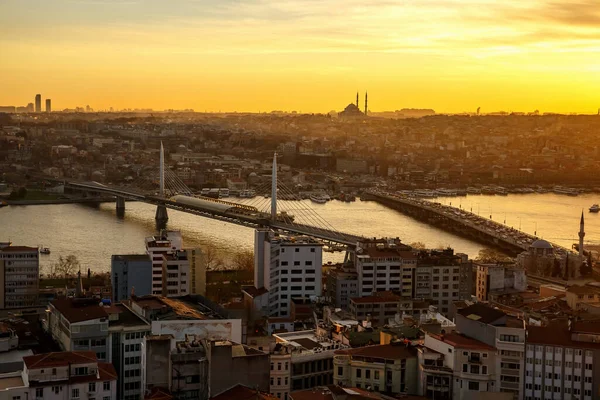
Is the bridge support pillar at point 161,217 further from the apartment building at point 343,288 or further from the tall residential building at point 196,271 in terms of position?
the apartment building at point 343,288

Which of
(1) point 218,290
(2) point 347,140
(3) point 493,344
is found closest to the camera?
(3) point 493,344

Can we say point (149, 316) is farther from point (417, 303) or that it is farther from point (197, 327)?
point (417, 303)

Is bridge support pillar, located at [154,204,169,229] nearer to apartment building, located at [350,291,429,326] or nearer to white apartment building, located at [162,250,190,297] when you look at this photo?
white apartment building, located at [162,250,190,297]

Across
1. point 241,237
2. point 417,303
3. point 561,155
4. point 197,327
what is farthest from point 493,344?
point 561,155

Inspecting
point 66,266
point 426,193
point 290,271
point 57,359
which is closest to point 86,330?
point 57,359

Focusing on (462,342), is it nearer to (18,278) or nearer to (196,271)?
(196,271)

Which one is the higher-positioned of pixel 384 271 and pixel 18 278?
pixel 384 271
